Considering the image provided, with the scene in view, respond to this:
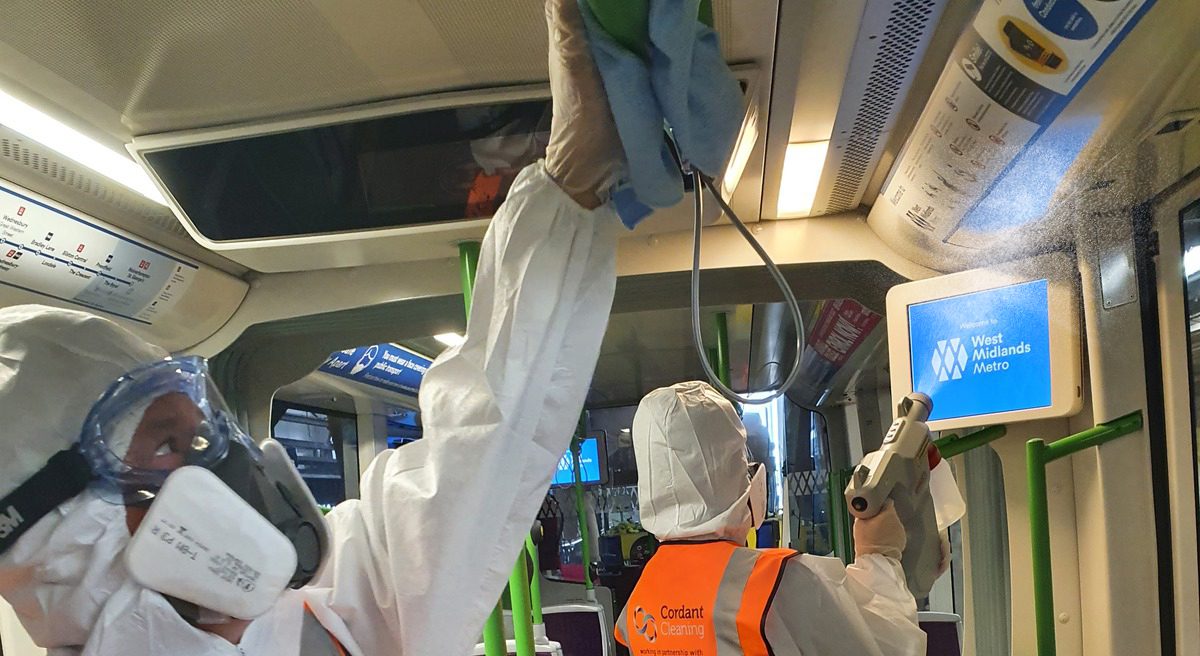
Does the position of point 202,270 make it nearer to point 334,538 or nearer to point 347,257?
point 347,257

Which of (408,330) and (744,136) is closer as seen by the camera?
(744,136)

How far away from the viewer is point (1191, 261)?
1.62 metres

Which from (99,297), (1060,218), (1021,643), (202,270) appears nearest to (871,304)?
(1060,218)

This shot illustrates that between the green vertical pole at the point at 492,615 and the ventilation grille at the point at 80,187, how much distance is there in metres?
0.82

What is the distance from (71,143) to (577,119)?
1.39 meters

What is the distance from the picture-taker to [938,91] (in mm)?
1604

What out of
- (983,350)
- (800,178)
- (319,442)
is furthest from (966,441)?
(319,442)

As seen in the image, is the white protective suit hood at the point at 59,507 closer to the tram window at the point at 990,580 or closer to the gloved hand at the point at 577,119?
the gloved hand at the point at 577,119

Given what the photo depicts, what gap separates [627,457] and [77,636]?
558 cm

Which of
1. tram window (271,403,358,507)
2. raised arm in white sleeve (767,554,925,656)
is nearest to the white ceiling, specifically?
raised arm in white sleeve (767,554,925,656)

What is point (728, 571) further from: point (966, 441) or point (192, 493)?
point (192, 493)

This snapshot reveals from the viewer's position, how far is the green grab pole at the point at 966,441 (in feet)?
6.60

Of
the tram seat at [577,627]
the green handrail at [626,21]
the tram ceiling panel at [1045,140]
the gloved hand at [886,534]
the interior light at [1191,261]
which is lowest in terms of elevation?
the tram seat at [577,627]

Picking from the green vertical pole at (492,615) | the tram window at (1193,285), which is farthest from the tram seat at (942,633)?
the green vertical pole at (492,615)
